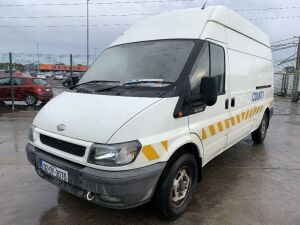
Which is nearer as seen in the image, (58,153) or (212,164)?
(58,153)

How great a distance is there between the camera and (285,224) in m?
3.43

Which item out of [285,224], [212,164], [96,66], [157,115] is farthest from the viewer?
[212,164]

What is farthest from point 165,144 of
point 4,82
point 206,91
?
point 4,82

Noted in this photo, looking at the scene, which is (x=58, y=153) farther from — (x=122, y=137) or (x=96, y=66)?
(x=96, y=66)

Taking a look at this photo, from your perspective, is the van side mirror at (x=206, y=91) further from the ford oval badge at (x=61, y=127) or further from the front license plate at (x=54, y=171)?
the front license plate at (x=54, y=171)

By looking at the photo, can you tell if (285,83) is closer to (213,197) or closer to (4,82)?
(4,82)

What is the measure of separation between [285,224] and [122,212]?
6.36ft

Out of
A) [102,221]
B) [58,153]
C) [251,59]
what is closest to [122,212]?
[102,221]

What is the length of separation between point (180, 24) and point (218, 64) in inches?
30.9

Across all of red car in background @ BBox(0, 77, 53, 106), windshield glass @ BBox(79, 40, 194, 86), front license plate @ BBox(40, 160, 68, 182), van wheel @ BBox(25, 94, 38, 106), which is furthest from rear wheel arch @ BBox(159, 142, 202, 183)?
van wheel @ BBox(25, 94, 38, 106)

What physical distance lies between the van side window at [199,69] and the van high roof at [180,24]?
215 mm

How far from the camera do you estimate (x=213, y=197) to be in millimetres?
4094

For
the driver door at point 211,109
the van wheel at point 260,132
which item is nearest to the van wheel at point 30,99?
the van wheel at point 260,132

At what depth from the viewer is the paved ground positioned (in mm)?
3516
